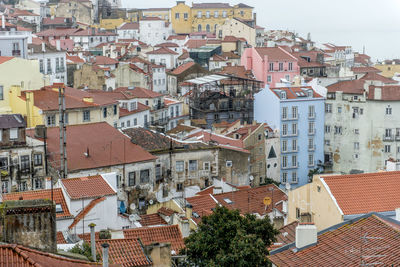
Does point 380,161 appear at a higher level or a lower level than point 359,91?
lower

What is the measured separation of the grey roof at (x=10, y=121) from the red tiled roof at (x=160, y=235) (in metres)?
12.3

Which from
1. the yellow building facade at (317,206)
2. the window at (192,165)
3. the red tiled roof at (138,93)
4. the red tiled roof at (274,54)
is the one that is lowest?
the window at (192,165)

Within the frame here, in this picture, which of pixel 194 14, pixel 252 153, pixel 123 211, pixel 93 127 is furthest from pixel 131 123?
pixel 194 14

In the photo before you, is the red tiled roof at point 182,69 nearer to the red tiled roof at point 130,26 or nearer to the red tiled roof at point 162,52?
the red tiled roof at point 162,52

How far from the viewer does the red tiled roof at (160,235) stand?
893 inches

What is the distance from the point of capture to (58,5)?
122 metres

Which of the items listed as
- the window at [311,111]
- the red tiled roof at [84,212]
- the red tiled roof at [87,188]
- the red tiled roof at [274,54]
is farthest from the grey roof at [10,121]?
the red tiled roof at [274,54]

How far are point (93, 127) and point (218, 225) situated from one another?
20.8 meters

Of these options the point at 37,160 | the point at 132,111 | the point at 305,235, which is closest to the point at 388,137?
the point at 132,111

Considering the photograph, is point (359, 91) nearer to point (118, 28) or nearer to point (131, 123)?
point (131, 123)

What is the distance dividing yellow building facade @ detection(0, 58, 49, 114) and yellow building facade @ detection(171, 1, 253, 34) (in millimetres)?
73969

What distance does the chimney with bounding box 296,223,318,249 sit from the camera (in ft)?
51.7

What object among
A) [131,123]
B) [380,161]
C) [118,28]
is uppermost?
[118,28]

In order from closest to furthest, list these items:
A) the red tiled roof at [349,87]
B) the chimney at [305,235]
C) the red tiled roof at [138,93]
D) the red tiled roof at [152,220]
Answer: the chimney at [305,235]
the red tiled roof at [152,220]
the red tiled roof at [349,87]
the red tiled roof at [138,93]
